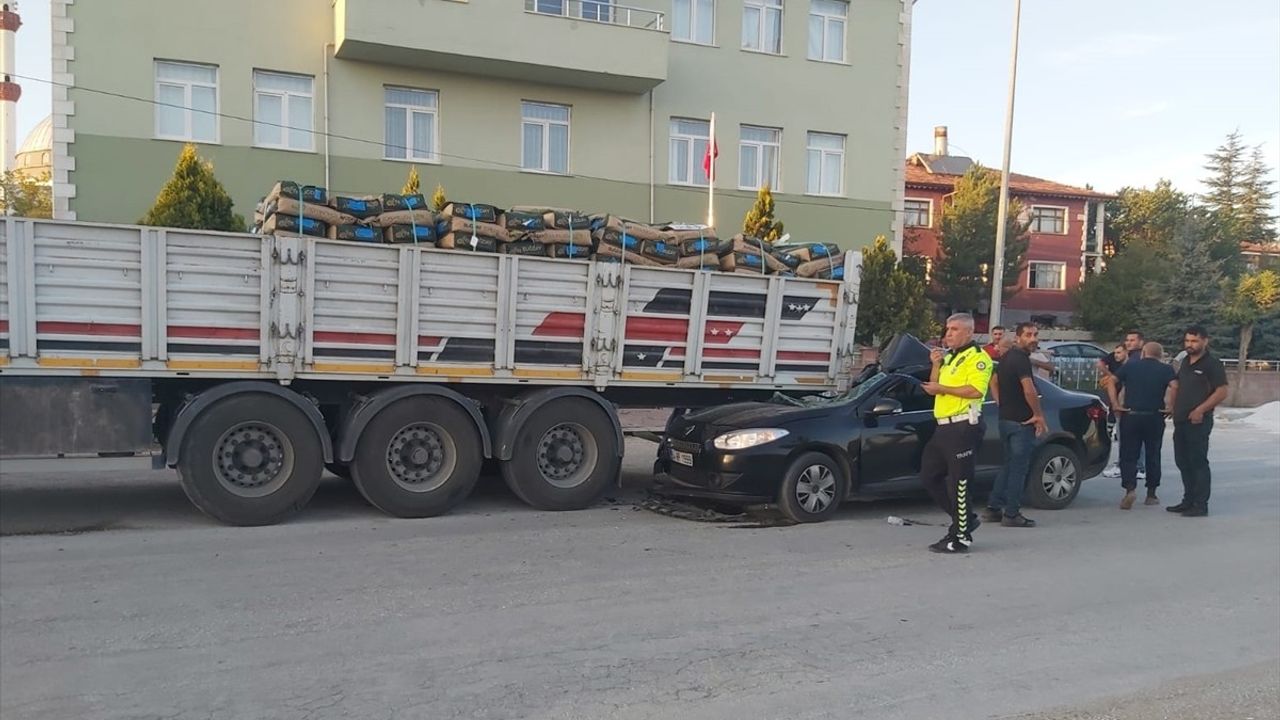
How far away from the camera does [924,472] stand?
7.53 meters

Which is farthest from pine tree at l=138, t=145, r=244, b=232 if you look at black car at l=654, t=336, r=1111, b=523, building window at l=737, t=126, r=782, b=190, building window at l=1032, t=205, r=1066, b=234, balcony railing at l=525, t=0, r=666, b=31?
building window at l=1032, t=205, r=1066, b=234

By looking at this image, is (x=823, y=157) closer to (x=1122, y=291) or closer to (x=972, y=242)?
(x=972, y=242)

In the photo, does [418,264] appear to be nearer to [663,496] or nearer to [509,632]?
[663,496]

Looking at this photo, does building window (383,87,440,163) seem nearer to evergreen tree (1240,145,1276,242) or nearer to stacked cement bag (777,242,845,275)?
stacked cement bag (777,242,845,275)

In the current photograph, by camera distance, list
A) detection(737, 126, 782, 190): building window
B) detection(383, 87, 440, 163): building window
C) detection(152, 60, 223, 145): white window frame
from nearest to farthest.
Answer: detection(152, 60, 223, 145): white window frame < detection(383, 87, 440, 163): building window < detection(737, 126, 782, 190): building window

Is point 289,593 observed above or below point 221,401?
below

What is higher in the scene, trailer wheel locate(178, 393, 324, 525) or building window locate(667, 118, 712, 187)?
building window locate(667, 118, 712, 187)

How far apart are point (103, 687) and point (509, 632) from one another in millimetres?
1903

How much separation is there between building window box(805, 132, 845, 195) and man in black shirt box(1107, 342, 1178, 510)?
13130 millimetres

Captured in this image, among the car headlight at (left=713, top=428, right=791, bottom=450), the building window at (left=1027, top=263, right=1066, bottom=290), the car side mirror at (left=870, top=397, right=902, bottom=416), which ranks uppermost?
the building window at (left=1027, top=263, right=1066, bottom=290)

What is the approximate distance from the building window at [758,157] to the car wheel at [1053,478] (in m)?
13.4

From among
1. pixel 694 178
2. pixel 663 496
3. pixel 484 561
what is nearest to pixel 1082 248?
pixel 694 178

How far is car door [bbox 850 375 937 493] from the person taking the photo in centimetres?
854

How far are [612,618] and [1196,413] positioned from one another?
261 inches
